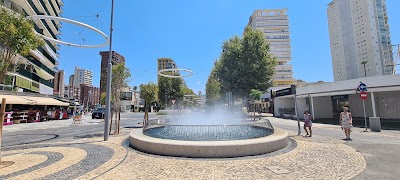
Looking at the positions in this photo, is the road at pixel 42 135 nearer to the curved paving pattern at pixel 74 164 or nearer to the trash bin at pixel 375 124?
the curved paving pattern at pixel 74 164

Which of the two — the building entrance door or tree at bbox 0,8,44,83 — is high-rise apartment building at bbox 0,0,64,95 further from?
the building entrance door

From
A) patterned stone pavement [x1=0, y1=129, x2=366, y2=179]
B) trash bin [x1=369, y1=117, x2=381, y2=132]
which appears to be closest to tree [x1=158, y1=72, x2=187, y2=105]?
trash bin [x1=369, y1=117, x2=381, y2=132]

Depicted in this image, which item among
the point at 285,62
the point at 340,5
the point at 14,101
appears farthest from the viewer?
the point at 340,5

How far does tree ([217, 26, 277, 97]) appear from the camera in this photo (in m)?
34.5

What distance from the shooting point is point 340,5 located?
4141 inches

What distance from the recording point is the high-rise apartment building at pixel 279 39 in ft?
298

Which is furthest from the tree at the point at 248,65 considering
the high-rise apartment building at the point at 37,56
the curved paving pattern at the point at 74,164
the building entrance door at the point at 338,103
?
the curved paving pattern at the point at 74,164

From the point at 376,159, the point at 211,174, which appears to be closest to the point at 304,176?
the point at 211,174

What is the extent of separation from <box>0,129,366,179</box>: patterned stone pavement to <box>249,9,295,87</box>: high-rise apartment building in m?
88.2

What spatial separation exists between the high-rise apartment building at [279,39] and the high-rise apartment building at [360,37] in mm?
33638

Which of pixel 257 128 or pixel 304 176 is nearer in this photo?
pixel 304 176

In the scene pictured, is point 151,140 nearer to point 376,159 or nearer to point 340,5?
point 376,159

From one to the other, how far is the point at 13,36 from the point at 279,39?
95099 mm

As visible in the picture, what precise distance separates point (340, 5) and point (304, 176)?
128 m
